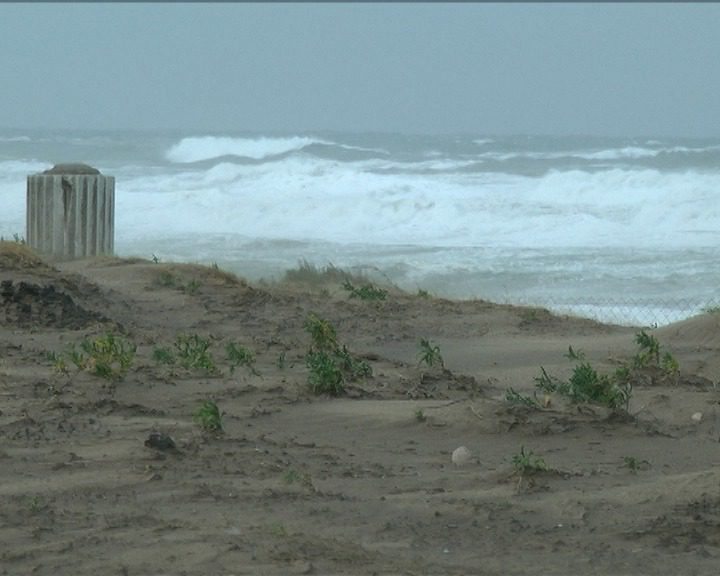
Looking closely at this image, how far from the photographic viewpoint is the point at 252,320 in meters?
9.49

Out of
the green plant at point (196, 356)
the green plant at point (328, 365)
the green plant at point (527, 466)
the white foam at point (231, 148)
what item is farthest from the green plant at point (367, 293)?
the white foam at point (231, 148)

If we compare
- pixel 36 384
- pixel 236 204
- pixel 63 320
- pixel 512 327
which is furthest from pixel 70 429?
pixel 236 204

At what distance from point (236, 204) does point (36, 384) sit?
2468cm

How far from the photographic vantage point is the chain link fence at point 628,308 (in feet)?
44.0

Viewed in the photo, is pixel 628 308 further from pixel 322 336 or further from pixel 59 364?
pixel 59 364

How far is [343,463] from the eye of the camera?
5.10 m

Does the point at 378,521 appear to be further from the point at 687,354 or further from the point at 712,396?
the point at 687,354

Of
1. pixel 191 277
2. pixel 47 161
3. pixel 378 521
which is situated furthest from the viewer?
pixel 47 161

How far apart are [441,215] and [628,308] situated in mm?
15268

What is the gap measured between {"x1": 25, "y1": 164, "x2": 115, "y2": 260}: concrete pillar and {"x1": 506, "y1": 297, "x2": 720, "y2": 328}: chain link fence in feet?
13.4

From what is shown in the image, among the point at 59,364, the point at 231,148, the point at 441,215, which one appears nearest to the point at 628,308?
the point at 59,364

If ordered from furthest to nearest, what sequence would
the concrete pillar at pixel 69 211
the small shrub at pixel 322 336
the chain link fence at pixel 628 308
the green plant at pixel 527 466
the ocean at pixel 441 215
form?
the ocean at pixel 441 215 → the chain link fence at pixel 628 308 → the concrete pillar at pixel 69 211 → the small shrub at pixel 322 336 → the green plant at pixel 527 466

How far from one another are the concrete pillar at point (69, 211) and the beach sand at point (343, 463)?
12.2 feet

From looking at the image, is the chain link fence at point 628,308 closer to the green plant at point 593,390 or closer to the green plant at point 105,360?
the green plant at point 593,390
